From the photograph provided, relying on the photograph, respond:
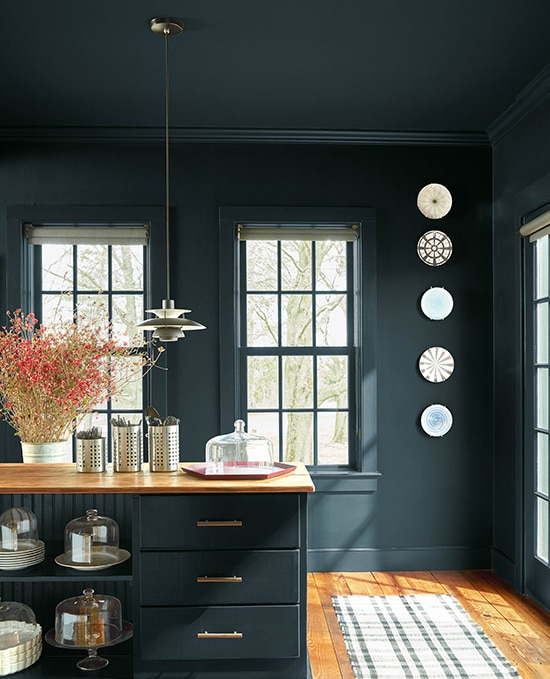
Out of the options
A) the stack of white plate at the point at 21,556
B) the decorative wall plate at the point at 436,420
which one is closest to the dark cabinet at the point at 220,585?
the stack of white plate at the point at 21,556

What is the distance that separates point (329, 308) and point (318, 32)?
6.87ft

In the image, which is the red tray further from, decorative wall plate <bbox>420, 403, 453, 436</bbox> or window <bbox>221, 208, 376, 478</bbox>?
decorative wall plate <bbox>420, 403, 453, 436</bbox>

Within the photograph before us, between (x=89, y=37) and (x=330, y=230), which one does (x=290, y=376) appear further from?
(x=89, y=37)

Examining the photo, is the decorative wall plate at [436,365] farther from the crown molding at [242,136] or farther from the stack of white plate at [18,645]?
the stack of white plate at [18,645]

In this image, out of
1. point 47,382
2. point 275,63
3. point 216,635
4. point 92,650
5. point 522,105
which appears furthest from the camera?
point 522,105

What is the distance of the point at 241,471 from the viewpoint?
298cm

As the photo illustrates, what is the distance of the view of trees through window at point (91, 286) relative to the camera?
16.5 feet

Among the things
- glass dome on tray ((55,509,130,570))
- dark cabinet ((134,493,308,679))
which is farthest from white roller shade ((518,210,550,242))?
glass dome on tray ((55,509,130,570))

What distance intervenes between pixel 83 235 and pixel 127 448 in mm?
2340

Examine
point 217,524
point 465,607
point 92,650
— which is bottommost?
point 465,607

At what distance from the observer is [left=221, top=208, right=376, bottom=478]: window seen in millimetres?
5086

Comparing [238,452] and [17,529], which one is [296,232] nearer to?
[238,452]

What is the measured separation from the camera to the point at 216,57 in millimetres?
3773

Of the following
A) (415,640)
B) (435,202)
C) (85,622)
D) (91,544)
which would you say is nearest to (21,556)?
(91,544)
